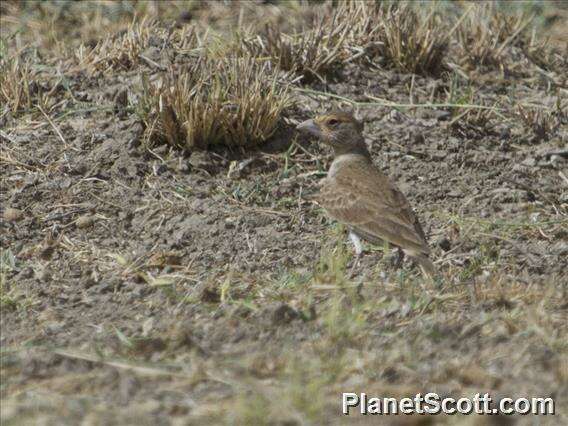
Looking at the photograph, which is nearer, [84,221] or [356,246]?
[356,246]

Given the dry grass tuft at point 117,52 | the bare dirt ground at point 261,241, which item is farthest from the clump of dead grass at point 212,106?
the dry grass tuft at point 117,52

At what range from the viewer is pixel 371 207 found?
23.4 feet

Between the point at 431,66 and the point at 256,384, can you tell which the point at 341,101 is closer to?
the point at 431,66

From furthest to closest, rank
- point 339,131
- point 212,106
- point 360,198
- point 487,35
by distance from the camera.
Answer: point 487,35
point 212,106
point 339,131
point 360,198

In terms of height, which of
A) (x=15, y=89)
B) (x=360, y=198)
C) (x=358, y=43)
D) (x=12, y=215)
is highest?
(x=360, y=198)

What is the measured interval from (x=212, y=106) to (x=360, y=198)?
1.36m

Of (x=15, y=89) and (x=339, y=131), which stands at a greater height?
(x=339, y=131)

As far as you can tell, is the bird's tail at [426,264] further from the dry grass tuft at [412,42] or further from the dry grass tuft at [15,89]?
the dry grass tuft at [15,89]

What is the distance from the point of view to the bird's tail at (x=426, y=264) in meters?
6.64

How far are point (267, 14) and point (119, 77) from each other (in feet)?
6.40

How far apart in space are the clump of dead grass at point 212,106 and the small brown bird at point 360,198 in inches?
13.9

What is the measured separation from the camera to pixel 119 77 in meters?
8.74

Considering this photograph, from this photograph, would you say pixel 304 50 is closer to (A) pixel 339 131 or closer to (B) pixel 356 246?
(A) pixel 339 131

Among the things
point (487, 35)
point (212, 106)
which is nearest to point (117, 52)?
point (212, 106)
